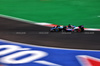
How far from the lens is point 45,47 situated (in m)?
8.26

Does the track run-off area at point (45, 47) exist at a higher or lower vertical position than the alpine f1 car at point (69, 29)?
lower

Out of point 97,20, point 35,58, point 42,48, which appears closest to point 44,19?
point 97,20

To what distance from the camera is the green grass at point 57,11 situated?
12242 millimetres

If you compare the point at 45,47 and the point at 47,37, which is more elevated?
the point at 47,37

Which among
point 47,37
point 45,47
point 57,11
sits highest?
point 57,11

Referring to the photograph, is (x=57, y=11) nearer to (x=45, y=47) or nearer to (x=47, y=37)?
(x=47, y=37)

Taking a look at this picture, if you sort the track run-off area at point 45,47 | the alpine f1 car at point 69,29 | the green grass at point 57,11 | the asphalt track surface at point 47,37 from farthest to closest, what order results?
the green grass at point 57,11
the alpine f1 car at point 69,29
the asphalt track surface at point 47,37
the track run-off area at point 45,47

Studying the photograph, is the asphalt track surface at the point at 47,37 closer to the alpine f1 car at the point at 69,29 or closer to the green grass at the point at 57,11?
the alpine f1 car at the point at 69,29

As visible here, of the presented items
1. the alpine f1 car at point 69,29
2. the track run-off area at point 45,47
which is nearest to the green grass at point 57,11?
the alpine f1 car at point 69,29

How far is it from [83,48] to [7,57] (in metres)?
2.76

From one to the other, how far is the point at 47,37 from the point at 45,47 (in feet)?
4.08

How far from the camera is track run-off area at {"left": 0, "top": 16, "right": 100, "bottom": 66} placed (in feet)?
23.0

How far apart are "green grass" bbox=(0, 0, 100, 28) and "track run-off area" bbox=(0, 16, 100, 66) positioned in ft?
5.03

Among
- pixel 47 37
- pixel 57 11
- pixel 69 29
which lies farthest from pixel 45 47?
pixel 57 11
